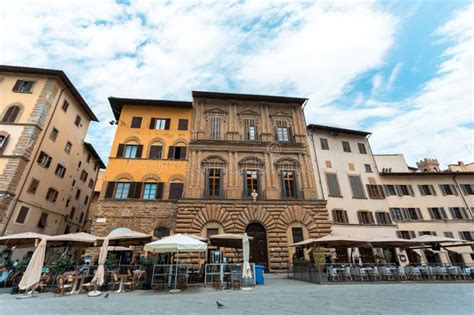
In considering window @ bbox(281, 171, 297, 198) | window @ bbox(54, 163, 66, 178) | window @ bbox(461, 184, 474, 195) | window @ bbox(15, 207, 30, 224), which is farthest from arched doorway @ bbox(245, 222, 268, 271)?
window @ bbox(461, 184, 474, 195)

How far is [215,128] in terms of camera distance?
821 inches

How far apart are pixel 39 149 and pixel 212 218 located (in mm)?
15662

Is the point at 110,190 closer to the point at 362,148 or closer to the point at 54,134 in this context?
the point at 54,134

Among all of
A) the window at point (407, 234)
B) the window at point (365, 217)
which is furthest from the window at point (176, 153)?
the window at point (407, 234)

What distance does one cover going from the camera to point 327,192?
21281mm

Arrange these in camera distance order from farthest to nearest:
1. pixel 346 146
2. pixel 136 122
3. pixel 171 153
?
pixel 346 146
pixel 136 122
pixel 171 153

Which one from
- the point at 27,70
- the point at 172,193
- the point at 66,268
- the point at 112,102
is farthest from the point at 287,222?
the point at 27,70

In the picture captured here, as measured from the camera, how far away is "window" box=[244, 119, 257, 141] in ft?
68.3

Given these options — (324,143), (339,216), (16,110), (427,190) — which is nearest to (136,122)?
(16,110)

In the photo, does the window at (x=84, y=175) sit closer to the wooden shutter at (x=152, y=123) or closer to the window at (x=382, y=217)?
the wooden shutter at (x=152, y=123)

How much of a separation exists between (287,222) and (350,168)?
1061cm

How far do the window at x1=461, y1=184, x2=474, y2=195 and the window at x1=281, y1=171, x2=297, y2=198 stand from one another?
21.5 metres

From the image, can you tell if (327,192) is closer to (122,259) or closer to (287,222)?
(287,222)

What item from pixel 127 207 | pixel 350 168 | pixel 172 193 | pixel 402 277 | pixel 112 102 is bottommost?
pixel 402 277
